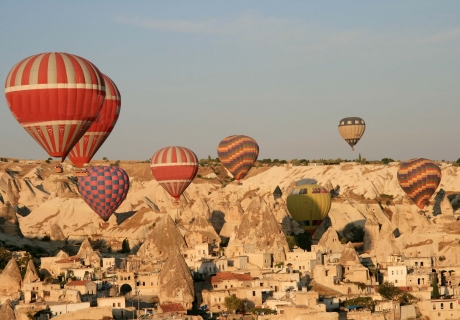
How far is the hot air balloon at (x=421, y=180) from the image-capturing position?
106m

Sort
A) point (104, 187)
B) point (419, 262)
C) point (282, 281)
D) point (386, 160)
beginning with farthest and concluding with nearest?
point (386, 160)
point (104, 187)
point (419, 262)
point (282, 281)

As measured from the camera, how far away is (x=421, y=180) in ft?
347

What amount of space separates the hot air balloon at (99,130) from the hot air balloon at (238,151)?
40640mm

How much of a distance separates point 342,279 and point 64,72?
20.6 meters

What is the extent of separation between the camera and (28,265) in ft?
238

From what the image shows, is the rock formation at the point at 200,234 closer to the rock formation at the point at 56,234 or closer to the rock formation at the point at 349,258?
the rock formation at the point at 56,234

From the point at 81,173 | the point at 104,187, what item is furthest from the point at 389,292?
the point at 104,187

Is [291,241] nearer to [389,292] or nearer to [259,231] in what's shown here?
[259,231]

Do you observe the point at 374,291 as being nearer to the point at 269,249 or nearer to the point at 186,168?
the point at 269,249

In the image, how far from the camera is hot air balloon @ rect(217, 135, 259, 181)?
12000cm

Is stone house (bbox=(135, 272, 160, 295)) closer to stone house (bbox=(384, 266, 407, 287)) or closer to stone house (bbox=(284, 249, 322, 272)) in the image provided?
stone house (bbox=(284, 249, 322, 272))

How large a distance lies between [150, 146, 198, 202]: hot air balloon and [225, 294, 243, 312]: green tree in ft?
103

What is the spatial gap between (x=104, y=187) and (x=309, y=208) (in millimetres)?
16530

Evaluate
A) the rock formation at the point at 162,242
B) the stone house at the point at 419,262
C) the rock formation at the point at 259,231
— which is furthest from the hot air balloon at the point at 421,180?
the rock formation at the point at 162,242
